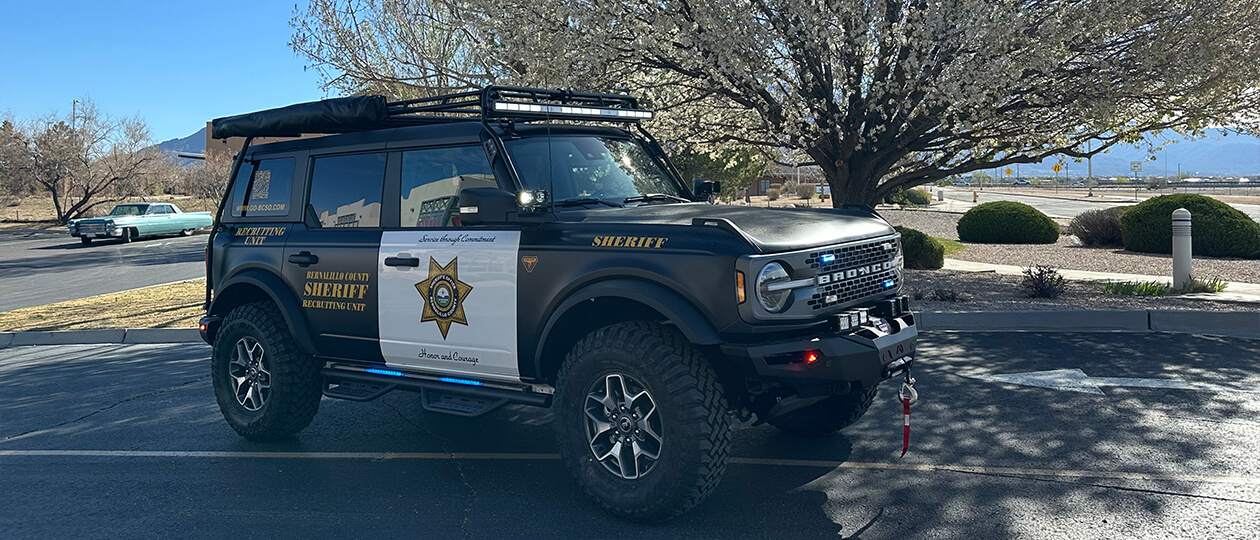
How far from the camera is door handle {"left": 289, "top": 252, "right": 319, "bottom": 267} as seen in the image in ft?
20.2

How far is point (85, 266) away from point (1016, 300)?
22728 mm

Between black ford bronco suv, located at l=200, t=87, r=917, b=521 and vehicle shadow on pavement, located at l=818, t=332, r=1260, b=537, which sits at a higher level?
black ford bronco suv, located at l=200, t=87, r=917, b=521

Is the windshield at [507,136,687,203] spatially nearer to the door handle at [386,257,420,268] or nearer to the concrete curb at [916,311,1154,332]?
the door handle at [386,257,420,268]

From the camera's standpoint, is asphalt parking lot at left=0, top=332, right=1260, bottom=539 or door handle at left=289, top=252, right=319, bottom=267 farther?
door handle at left=289, top=252, right=319, bottom=267

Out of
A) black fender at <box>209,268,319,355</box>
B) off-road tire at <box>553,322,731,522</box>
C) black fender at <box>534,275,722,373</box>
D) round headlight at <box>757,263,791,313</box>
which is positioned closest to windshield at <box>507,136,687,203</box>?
black fender at <box>534,275,722,373</box>

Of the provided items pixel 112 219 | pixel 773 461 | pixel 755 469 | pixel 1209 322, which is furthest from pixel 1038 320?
pixel 112 219

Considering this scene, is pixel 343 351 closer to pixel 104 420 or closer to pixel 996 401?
pixel 104 420

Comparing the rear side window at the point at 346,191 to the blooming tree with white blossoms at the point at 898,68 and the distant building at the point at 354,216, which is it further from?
the blooming tree with white blossoms at the point at 898,68

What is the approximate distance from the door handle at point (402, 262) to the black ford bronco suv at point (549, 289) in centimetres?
1

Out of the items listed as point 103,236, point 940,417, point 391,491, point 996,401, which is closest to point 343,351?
point 391,491

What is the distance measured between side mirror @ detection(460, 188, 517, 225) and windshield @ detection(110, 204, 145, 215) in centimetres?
3550

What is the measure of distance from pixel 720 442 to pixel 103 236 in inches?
1358

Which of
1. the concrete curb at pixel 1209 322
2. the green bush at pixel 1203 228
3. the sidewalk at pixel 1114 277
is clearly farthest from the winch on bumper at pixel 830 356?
the green bush at pixel 1203 228

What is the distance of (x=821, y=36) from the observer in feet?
38.0
